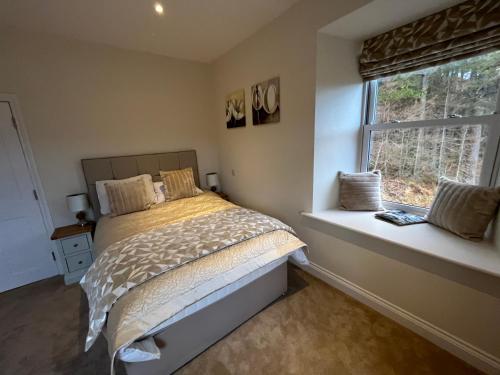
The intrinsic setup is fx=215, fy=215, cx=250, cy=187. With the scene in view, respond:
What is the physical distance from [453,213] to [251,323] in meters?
1.69

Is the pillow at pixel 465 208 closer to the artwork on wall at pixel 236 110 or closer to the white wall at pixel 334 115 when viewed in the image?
the white wall at pixel 334 115

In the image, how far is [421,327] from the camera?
1.50m

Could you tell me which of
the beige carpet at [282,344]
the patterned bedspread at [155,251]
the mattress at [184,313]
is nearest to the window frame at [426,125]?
the beige carpet at [282,344]

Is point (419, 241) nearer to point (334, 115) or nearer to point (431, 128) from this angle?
point (431, 128)

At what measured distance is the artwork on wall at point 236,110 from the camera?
8.80 ft

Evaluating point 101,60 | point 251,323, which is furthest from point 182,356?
point 101,60

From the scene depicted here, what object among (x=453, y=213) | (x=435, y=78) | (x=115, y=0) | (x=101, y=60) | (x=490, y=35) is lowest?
(x=453, y=213)

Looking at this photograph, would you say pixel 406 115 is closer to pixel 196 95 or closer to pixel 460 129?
pixel 460 129

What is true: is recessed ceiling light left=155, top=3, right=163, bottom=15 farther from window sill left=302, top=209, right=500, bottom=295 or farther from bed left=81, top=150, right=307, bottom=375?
window sill left=302, top=209, right=500, bottom=295

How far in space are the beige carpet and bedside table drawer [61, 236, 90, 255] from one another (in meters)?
0.51

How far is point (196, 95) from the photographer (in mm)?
3135

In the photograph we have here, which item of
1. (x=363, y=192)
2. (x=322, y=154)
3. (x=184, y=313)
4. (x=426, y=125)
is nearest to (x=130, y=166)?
→ (x=184, y=313)

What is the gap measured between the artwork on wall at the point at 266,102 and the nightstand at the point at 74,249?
224cm

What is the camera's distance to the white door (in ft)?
6.89
